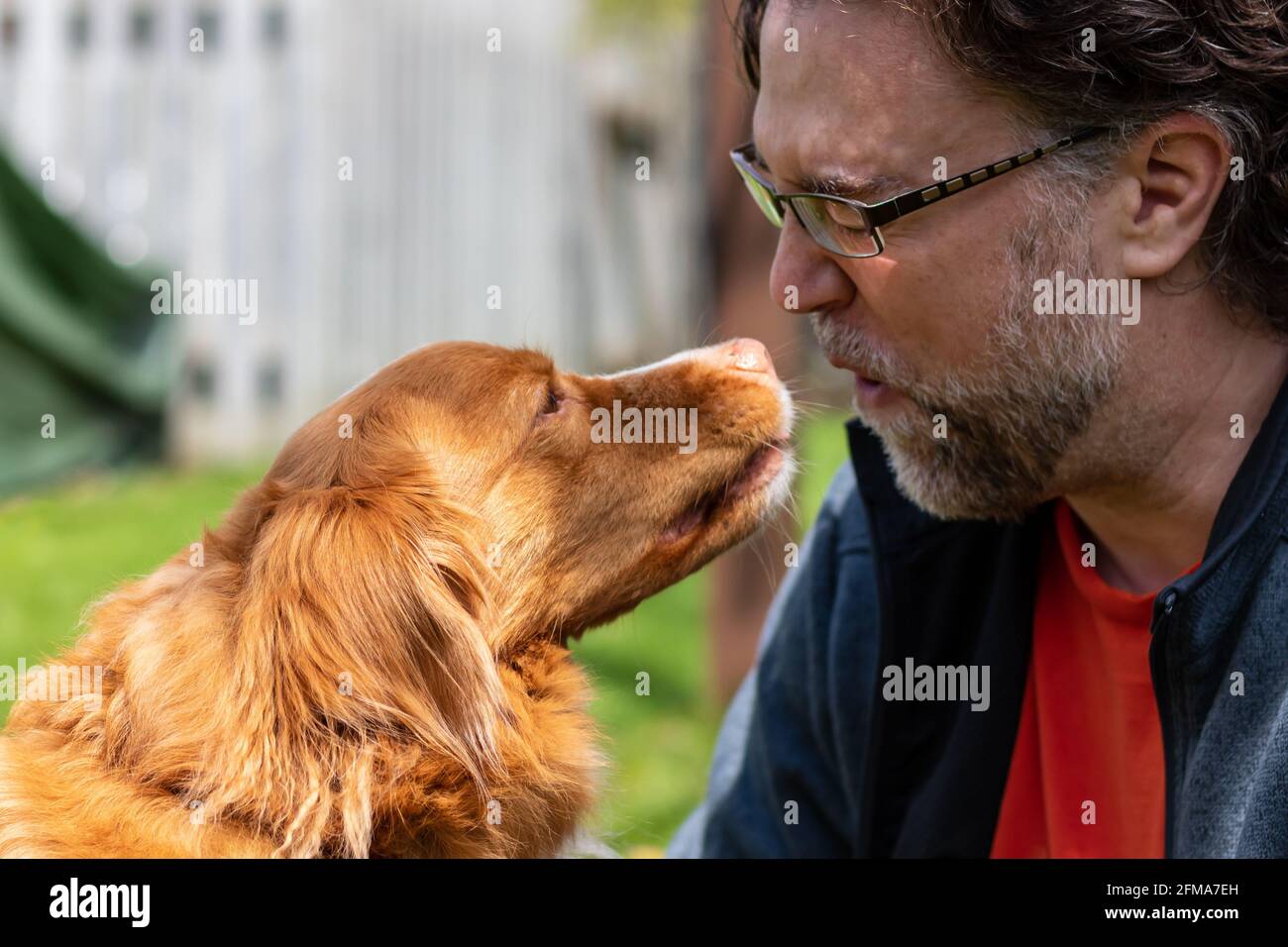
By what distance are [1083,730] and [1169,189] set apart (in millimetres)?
1005

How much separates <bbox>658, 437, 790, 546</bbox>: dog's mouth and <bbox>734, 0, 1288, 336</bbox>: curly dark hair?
0.85 meters

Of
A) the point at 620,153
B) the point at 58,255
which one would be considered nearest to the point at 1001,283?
the point at 58,255

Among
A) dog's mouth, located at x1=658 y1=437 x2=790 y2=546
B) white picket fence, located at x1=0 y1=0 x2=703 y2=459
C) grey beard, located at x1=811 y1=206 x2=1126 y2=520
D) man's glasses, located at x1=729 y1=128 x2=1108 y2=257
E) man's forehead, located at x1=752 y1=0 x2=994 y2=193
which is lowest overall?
dog's mouth, located at x1=658 y1=437 x2=790 y2=546

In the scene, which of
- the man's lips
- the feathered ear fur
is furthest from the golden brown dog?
the man's lips

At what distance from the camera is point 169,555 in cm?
500

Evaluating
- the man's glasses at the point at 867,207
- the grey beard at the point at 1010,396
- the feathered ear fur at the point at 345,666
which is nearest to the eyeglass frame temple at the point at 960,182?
the man's glasses at the point at 867,207

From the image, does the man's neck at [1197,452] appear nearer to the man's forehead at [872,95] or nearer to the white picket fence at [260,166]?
the man's forehead at [872,95]

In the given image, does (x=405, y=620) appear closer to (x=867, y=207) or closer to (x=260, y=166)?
(x=867, y=207)

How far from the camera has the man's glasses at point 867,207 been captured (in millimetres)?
2217

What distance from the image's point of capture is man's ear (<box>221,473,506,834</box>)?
2.05m

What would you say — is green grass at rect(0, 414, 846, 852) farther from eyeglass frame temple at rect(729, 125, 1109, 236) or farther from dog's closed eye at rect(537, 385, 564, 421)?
eyeglass frame temple at rect(729, 125, 1109, 236)

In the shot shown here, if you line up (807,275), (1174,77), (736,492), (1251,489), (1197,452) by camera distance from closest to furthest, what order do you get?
(1251,489), (1174,77), (1197,452), (807,275), (736,492)

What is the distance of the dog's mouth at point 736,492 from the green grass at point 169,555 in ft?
3.32

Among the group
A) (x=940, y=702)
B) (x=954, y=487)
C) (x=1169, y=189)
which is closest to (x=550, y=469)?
(x=954, y=487)
